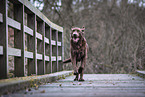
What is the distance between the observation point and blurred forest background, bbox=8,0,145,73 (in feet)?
48.5

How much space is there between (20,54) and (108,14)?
12705 mm

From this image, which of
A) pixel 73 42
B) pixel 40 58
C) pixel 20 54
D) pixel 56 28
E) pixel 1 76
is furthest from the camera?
pixel 56 28

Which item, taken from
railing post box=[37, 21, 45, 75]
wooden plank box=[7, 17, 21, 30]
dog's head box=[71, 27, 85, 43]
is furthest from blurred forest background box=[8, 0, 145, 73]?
wooden plank box=[7, 17, 21, 30]

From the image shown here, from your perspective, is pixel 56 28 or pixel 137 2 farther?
pixel 137 2

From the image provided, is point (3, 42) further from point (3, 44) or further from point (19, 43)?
point (19, 43)

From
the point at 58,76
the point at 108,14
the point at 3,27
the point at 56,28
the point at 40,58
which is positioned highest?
the point at 108,14

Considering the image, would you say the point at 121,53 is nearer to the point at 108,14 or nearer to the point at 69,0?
the point at 108,14

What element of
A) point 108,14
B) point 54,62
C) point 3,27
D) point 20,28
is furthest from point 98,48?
point 3,27

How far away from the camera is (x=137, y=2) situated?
17234mm

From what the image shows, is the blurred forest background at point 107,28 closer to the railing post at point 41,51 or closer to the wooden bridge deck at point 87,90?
the railing post at point 41,51

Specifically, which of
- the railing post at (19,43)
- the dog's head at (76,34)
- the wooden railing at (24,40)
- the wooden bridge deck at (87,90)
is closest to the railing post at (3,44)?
the wooden railing at (24,40)

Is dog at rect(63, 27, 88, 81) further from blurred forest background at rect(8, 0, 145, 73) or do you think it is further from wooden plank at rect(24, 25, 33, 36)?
blurred forest background at rect(8, 0, 145, 73)

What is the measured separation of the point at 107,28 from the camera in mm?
17188

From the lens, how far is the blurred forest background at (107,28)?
14.8m
